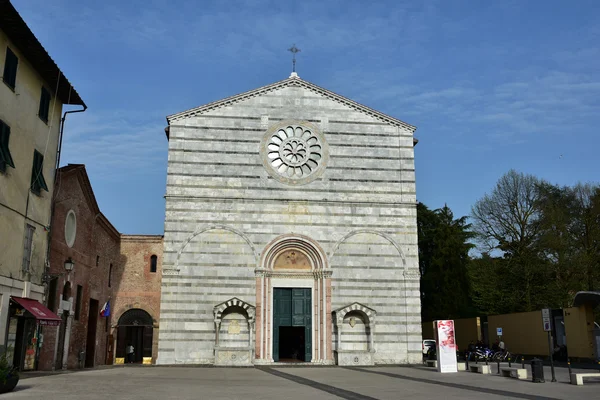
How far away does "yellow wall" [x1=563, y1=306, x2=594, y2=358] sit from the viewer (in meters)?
26.0

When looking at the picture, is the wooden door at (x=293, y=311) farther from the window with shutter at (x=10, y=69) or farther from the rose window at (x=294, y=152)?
the window with shutter at (x=10, y=69)

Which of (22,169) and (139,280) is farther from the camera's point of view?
(139,280)

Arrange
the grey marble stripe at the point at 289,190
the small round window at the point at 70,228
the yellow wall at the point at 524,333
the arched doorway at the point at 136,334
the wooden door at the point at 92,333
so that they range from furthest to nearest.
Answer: the yellow wall at the point at 524,333, the arched doorway at the point at 136,334, the grey marble stripe at the point at 289,190, the wooden door at the point at 92,333, the small round window at the point at 70,228

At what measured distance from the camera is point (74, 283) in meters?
22.1

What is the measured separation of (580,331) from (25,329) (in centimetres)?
2318

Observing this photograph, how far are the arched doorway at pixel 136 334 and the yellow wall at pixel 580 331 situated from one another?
2016 centimetres

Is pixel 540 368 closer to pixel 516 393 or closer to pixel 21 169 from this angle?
pixel 516 393

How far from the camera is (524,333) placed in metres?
30.7

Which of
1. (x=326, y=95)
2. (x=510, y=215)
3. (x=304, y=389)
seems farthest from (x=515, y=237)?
(x=304, y=389)

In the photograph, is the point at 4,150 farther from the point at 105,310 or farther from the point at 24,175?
the point at 105,310

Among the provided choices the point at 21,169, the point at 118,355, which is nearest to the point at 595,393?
the point at 21,169

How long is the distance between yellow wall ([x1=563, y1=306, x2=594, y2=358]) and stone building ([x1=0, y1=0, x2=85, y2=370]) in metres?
22.3

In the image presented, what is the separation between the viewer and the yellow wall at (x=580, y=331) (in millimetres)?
25953

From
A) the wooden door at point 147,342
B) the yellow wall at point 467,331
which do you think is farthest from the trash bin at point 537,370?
the wooden door at point 147,342
